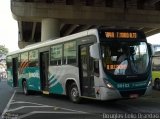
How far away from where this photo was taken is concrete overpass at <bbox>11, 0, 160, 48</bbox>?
30.7 m

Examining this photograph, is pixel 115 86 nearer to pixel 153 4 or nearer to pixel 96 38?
pixel 96 38

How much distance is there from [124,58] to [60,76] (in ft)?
13.9

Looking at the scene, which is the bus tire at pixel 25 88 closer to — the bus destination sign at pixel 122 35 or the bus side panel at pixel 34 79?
the bus side panel at pixel 34 79

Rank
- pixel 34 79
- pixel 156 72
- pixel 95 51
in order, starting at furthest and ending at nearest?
pixel 156 72, pixel 34 79, pixel 95 51

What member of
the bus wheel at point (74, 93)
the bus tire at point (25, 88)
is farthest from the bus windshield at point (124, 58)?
the bus tire at point (25, 88)

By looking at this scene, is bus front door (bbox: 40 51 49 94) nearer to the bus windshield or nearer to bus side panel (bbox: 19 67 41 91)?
bus side panel (bbox: 19 67 41 91)

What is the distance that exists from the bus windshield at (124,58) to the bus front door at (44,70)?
605cm

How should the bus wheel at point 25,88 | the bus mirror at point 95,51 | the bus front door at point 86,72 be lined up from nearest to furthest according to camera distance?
the bus mirror at point 95,51 < the bus front door at point 86,72 < the bus wheel at point 25,88

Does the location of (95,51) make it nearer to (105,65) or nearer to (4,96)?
(105,65)

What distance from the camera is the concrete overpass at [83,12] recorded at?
1210 inches

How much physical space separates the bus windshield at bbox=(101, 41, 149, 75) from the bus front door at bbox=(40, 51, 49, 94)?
605 cm

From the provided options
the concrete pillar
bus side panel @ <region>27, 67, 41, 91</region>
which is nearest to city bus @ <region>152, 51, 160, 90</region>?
bus side panel @ <region>27, 67, 41, 91</region>

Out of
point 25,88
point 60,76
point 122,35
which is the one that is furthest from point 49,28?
point 122,35

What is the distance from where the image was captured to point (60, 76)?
→ 1820 cm
